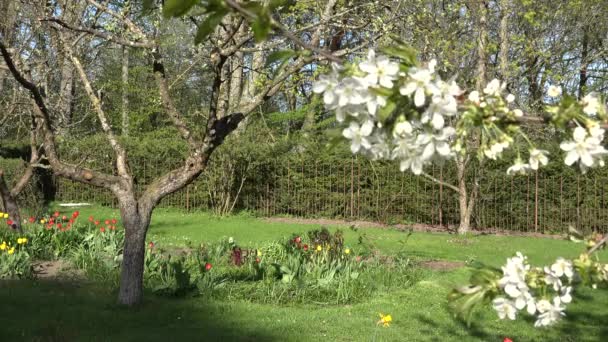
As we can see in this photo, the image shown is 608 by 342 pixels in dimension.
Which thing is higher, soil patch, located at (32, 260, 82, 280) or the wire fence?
the wire fence

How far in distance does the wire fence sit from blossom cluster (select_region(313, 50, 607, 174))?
1085 centimetres

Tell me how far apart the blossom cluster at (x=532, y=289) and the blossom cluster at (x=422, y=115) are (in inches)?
10.8

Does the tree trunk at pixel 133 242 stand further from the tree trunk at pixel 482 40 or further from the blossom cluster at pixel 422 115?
the tree trunk at pixel 482 40

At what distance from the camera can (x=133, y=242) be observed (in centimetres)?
501

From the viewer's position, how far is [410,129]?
1546mm

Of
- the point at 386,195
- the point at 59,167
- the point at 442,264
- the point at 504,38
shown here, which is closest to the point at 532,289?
the point at 59,167

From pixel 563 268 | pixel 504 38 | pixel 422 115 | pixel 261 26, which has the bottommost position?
pixel 563 268

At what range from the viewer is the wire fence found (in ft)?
42.9

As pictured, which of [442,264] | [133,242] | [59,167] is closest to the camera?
[133,242]

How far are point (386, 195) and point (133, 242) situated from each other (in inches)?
379

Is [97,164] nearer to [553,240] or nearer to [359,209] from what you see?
[359,209]

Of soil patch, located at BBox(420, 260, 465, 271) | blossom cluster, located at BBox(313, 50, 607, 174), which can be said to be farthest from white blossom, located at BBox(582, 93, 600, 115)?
soil patch, located at BBox(420, 260, 465, 271)

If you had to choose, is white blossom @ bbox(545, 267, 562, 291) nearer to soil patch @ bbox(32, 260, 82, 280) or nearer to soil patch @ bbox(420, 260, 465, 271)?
soil patch @ bbox(32, 260, 82, 280)

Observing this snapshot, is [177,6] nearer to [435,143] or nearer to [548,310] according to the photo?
[435,143]
